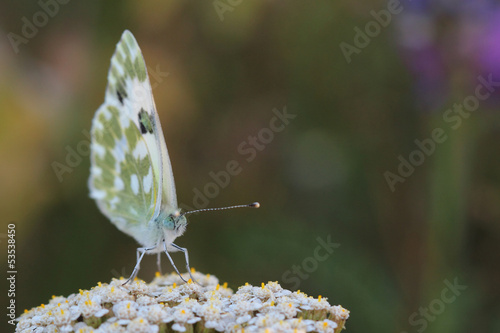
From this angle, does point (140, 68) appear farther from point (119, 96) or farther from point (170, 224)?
point (170, 224)

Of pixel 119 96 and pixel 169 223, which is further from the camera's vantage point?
pixel 119 96

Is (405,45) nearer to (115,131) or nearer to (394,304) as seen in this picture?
(394,304)

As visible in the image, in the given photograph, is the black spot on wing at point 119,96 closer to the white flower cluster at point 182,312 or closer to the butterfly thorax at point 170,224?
the butterfly thorax at point 170,224

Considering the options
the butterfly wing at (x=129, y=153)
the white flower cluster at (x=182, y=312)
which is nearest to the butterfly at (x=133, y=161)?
the butterfly wing at (x=129, y=153)

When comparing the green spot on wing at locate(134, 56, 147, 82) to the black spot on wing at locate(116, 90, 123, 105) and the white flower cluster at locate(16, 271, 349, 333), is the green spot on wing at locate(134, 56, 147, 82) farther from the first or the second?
the white flower cluster at locate(16, 271, 349, 333)

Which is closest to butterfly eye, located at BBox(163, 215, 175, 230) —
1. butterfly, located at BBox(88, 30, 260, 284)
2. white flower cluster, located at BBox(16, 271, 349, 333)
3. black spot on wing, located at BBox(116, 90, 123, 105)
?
butterfly, located at BBox(88, 30, 260, 284)

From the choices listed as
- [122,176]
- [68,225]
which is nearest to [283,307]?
[122,176]

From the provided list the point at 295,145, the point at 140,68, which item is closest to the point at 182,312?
the point at 140,68
